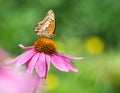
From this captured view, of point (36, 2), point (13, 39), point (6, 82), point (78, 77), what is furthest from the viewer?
point (36, 2)

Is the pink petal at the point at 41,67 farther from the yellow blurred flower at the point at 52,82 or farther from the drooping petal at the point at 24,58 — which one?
the yellow blurred flower at the point at 52,82

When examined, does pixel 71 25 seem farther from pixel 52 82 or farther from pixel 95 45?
pixel 52 82

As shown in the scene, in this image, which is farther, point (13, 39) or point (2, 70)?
point (13, 39)

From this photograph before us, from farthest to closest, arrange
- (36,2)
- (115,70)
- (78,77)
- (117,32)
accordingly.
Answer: (36,2), (117,32), (115,70), (78,77)

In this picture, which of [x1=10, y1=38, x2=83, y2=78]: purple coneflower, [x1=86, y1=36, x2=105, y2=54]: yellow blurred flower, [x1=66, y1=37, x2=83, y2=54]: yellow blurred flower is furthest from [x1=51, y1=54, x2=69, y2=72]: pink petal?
[x1=86, y1=36, x2=105, y2=54]: yellow blurred flower

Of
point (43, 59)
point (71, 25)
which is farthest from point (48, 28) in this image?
point (71, 25)

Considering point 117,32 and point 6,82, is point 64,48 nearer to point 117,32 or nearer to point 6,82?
point 117,32

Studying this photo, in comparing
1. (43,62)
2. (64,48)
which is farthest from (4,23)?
(43,62)
